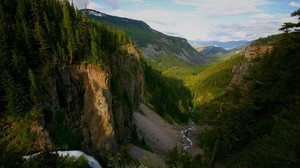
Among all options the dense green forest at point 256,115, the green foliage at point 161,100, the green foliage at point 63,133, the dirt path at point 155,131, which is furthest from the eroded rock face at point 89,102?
the green foliage at point 161,100

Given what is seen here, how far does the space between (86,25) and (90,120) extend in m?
18.2

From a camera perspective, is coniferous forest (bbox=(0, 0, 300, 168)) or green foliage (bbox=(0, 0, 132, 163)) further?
green foliage (bbox=(0, 0, 132, 163))

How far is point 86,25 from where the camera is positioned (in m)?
62.9

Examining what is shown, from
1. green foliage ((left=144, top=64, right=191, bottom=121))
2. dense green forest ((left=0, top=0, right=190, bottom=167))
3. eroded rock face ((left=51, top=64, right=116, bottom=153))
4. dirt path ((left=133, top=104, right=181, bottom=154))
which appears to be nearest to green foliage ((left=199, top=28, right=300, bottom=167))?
eroded rock face ((left=51, top=64, right=116, bottom=153))

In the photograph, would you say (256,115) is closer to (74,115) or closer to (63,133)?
(63,133)

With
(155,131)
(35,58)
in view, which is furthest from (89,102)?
(155,131)

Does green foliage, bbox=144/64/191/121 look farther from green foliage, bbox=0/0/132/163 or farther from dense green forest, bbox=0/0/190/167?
green foliage, bbox=0/0/132/163

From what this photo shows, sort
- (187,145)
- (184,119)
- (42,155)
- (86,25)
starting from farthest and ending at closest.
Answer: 1. (184,119)
2. (187,145)
3. (86,25)
4. (42,155)

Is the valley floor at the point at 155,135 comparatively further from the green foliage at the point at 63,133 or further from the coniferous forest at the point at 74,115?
the green foliage at the point at 63,133

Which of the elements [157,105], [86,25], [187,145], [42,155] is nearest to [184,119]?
[157,105]

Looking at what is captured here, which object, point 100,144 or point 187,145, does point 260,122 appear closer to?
point 100,144

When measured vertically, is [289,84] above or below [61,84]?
above

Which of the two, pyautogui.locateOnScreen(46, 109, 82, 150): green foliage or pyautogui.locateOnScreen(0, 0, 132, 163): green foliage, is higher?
pyautogui.locateOnScreen(0, 0, 132, 163): green foliage

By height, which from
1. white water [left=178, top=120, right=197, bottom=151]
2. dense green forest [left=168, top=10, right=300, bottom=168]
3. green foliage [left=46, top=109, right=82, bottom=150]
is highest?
dense green forest [left=168, top=10, right=300, bottom=168]
